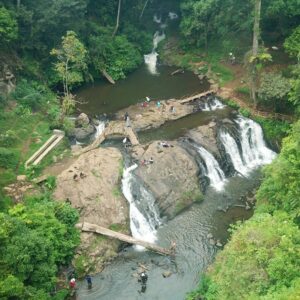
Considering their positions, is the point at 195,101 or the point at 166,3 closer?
the point at 195,101

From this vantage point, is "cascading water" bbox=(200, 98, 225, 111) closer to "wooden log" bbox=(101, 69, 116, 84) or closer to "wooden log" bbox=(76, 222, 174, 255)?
"wooden log" bbox=(101, 69, 116, 84)

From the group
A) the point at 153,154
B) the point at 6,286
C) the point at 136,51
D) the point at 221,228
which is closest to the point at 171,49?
the point at 136,51

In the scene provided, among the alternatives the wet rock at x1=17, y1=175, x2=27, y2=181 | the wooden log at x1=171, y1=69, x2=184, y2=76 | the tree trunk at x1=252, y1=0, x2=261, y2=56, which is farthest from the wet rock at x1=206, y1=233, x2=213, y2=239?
the wooden log at x1=171, y1=69, x2=184, y2=76

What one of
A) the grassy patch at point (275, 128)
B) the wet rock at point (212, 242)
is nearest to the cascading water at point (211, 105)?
the grassy patch at point (275, 128)

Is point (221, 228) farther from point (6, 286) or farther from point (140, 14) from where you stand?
point (140, 14)

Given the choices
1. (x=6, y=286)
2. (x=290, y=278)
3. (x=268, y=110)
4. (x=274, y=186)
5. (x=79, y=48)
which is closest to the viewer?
(x=290, y=278)

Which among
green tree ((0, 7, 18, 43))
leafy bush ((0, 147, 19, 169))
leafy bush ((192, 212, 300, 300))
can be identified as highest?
green tree ((0, 7, 18, 43))
